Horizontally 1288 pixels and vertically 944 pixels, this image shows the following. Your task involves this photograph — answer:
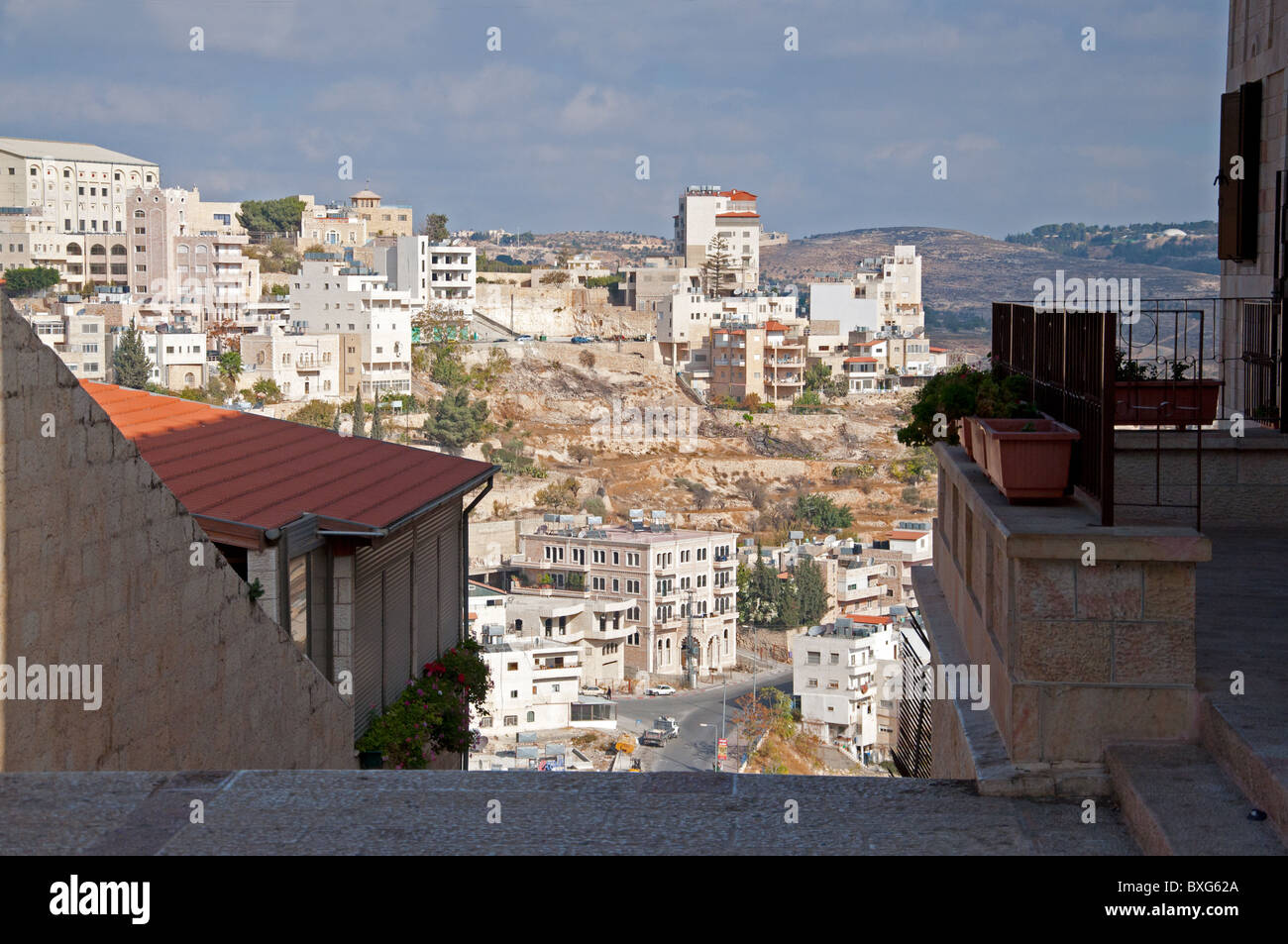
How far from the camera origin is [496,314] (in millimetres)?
96125

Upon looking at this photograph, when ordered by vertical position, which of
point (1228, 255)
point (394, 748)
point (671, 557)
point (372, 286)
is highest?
point (372, 286)

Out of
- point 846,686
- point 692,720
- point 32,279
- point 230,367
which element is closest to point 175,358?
point 230,367

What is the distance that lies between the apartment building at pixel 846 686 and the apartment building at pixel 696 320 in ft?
138

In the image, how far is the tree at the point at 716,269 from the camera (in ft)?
346

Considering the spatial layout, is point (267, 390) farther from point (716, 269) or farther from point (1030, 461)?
point (1030, 461)

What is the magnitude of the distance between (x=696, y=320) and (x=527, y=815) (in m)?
89.9

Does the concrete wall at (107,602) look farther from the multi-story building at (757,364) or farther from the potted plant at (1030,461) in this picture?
the multi-story building at (757,364)

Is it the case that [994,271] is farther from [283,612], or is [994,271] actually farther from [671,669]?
[283,612]

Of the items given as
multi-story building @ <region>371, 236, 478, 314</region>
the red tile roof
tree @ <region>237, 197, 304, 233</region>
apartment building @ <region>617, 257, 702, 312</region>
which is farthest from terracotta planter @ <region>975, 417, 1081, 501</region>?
tree @ <region>237, 197, 304, 233</region>

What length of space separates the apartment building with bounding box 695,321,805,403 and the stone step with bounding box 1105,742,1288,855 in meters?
83.7

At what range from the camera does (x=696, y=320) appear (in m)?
92.1
